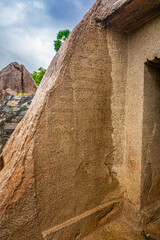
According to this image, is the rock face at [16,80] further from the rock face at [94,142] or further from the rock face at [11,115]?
the rock face at [94,142]

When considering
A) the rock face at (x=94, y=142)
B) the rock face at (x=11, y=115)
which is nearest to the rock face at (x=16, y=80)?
the rock face at (x=11, y=115)

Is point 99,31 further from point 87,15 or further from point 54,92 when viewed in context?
point 54,92

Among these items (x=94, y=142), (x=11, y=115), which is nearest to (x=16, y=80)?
(x=11, y=115)

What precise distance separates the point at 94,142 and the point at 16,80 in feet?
21.7

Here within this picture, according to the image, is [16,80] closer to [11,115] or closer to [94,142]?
[11,115]

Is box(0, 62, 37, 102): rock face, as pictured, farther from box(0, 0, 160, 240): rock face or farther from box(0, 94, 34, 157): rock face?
box(0, 0, 160, 240): rock face

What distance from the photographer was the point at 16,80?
707 cm

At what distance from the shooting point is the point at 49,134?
131 centimetres

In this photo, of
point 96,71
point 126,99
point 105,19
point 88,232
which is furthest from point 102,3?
point 88,232

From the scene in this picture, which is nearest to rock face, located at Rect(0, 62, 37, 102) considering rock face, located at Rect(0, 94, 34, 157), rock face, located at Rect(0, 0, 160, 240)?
rock face, located at Rect(0, 94, 34, 157)

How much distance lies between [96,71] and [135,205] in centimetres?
147

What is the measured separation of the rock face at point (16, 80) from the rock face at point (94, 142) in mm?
5879

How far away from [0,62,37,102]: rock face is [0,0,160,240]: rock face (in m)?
5.88

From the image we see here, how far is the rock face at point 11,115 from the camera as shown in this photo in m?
3.93
